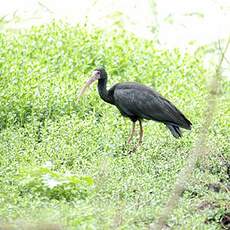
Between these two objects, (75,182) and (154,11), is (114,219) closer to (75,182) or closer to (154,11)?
(75,182)

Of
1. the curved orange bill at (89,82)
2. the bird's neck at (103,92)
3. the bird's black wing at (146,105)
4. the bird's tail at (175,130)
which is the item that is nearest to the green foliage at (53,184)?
the bird's tail at (175,130)

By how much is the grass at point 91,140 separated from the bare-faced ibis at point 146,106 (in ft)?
0.75

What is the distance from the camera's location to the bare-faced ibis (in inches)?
380

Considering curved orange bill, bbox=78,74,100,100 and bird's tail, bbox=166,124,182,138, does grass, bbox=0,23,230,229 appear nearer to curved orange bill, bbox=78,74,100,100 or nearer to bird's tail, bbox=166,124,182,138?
bird's tail, bbox=166,124,182,138

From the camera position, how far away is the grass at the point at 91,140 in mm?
6723

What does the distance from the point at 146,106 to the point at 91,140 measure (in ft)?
2.56

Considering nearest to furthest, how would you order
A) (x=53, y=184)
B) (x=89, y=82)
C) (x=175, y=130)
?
1. (x=53, y=184)
2. (x=175, y=130)
3. (x=89, y=82)

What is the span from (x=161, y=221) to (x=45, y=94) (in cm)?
688

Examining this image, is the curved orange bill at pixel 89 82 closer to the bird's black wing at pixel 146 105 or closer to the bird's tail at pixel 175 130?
the bird's black wing at pixel 146 105

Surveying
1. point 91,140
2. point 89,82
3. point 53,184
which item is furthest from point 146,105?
point 53,184

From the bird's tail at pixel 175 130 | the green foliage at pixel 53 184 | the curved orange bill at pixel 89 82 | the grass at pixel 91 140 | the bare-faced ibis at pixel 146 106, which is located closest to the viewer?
the grass at pixel 91 140

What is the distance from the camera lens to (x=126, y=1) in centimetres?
1593

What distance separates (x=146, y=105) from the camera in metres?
9.89

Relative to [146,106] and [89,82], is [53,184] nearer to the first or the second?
[146,106]
